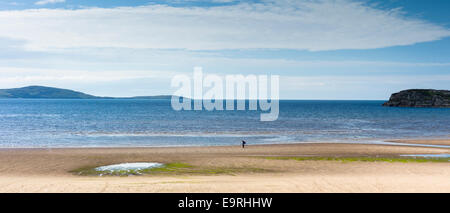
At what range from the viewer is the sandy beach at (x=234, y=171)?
1617 centimetres

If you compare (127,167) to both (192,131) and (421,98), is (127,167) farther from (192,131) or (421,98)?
(421,98)

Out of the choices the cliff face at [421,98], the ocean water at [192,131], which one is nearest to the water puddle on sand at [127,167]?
the ocean water at [192,131]

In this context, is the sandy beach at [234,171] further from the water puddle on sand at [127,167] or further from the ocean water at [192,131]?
the ocean water at [192,131]

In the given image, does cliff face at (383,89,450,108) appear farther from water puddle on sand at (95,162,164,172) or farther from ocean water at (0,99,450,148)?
water puddle on sand at (95,162,164,172)

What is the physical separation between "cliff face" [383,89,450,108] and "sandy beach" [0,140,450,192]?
6501 inches

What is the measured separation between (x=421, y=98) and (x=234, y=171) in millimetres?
190729

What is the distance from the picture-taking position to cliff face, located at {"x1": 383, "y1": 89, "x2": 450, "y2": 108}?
173m

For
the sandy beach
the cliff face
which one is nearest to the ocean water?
the sandy beach

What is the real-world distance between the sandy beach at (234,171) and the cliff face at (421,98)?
165 m

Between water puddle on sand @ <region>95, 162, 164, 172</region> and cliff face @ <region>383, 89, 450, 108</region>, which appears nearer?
water puddle on sand @ <region>95, 162, 164, 172</region>

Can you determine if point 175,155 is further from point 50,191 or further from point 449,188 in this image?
point 449,188

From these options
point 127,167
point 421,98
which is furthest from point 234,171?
point 421,98
